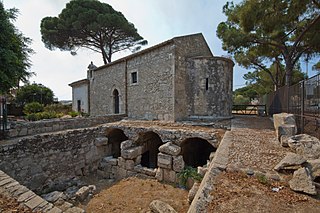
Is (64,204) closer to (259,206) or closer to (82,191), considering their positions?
(82,191)

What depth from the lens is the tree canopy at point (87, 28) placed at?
17875 mm

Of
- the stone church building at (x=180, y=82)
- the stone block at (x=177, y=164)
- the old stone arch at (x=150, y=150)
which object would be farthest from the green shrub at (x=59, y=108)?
the stone block at (x=177, y=164)

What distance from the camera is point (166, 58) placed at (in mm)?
10438

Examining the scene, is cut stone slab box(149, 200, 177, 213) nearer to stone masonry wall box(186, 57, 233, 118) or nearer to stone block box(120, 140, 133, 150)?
stone block box(120, 140, 133, 150)

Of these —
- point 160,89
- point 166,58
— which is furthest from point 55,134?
point 166,58

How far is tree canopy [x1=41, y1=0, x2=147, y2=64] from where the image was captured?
17.9m

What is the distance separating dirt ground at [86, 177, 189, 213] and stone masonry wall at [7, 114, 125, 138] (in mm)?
4195

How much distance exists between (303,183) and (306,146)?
1780 millimetres

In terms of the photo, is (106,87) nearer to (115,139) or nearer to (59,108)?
(115,139)

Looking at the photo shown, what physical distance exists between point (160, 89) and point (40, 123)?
6781mm

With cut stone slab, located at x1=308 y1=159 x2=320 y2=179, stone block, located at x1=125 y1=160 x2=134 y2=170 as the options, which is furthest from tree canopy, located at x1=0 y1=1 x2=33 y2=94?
cut stone slab, located at x1=308 y1=159 x2=320 y2=179

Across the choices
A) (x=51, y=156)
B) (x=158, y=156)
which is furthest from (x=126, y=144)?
(x=51, y=156)

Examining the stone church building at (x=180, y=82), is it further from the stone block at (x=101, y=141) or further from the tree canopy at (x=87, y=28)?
the tree canopy at (x=87, y=28)

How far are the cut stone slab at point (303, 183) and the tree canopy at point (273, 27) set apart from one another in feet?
32.5
